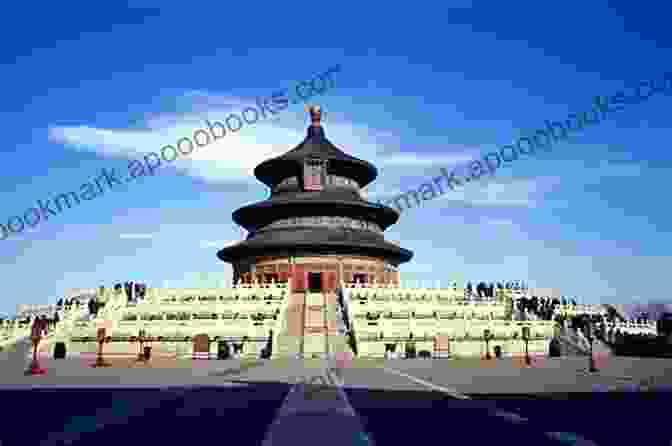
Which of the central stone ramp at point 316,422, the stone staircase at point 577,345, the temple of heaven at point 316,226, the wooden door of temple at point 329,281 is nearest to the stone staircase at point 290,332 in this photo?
the wooden door of temple at point 329,281

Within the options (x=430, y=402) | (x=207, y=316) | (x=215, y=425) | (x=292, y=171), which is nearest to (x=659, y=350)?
(x=207, y=316)

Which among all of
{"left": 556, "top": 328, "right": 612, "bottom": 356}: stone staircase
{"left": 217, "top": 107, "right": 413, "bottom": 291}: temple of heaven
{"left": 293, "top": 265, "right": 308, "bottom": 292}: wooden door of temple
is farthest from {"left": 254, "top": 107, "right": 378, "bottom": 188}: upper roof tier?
{"left": 556, "top": 328, "right": 612, "bottom": 356}: stone staircase

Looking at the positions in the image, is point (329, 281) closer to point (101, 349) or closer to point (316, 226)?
point (316, 226)

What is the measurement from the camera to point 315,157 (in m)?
64.0

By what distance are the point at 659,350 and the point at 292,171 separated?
39.3 metres

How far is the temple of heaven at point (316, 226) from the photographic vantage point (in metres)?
57.1

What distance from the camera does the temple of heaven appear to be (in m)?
57.1

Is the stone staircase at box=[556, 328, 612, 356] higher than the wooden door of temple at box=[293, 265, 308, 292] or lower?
lower

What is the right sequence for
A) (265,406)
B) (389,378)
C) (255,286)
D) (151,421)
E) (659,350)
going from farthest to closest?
1. (255,286)
2. (659,350)
3. (389,378)
4. (265,406)
5. (151,421)

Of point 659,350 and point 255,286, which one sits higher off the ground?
point 255,286

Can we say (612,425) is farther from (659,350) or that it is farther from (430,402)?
(659,350)

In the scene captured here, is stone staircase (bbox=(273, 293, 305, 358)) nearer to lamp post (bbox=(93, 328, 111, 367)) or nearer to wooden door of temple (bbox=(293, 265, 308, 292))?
lamp post (bbox=(93, 328, 111, 367))

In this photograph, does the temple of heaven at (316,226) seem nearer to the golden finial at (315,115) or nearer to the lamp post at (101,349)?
the golden finial at (315,115)

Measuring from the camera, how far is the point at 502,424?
9.14 metres
